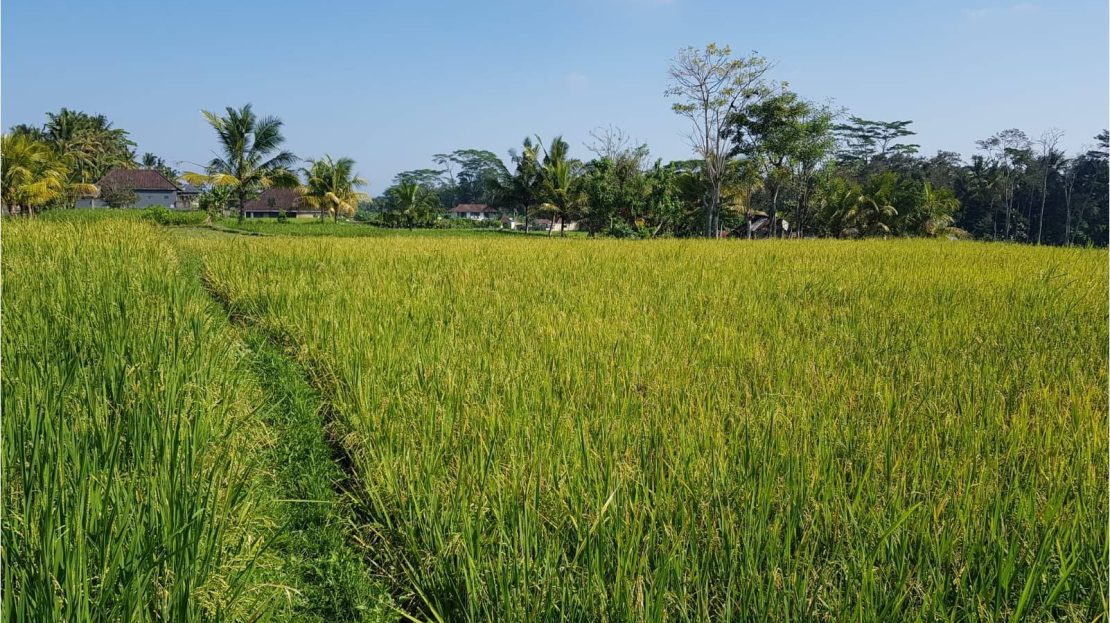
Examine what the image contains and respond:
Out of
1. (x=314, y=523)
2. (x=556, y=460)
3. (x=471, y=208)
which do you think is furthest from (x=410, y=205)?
(x=471, y=208)

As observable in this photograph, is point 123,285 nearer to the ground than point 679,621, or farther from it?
farther from it

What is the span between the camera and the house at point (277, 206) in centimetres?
5323

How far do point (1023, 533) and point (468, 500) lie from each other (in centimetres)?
143

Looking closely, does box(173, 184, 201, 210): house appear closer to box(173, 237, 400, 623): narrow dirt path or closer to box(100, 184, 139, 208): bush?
box(100, 184, 139, 208): bush

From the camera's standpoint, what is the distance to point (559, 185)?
3109 centimetres

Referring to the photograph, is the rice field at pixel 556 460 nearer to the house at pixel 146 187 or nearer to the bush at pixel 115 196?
the bush at pixel 115 196

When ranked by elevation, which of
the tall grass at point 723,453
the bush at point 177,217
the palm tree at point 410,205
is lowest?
the tall grass at point 723,453

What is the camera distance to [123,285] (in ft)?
14.8

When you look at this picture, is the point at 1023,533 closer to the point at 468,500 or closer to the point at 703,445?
the point at 703,445

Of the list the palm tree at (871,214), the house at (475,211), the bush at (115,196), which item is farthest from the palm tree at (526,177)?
the house at (475,211)

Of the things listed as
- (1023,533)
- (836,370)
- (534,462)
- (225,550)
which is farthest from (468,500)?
(836,370)

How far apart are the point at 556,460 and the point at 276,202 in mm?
58593

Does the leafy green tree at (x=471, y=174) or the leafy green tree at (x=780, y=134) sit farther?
the leafy green tree at (x=471, y=174)

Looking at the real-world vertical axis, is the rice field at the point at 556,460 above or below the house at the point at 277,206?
below
